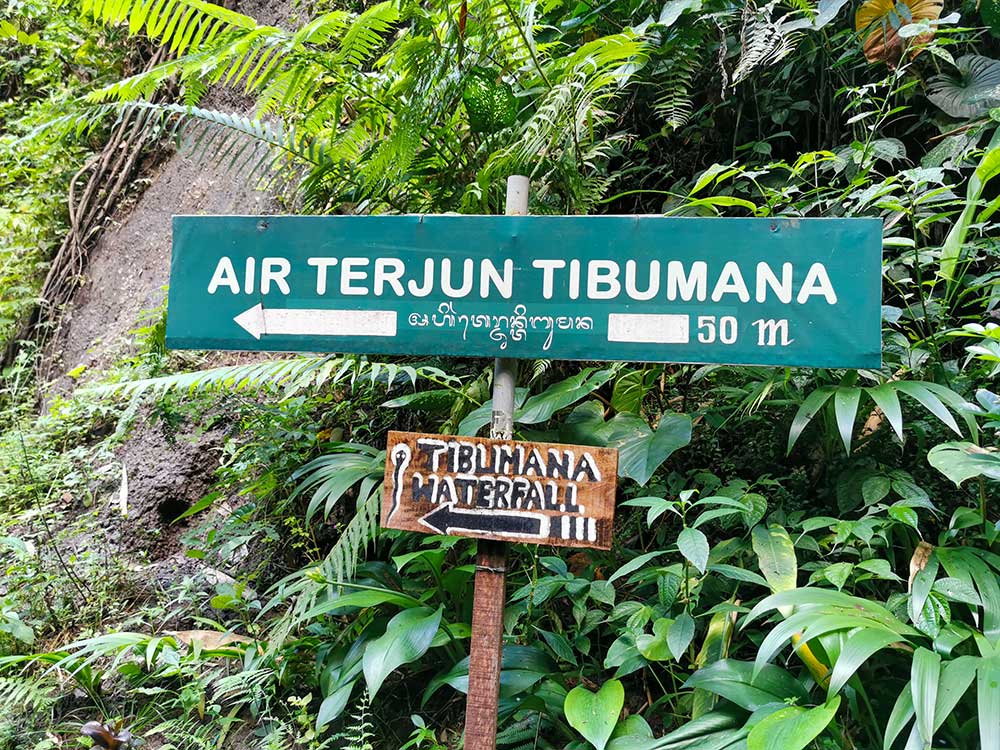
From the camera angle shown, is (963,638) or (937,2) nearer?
(963,638)

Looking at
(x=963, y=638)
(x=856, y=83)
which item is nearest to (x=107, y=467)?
(x=963, y=638)

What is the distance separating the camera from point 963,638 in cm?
170

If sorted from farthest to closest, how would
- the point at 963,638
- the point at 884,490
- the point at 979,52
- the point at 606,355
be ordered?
the point at 979,52
the point at 884,490
the point at 963,638
the point at 606,355

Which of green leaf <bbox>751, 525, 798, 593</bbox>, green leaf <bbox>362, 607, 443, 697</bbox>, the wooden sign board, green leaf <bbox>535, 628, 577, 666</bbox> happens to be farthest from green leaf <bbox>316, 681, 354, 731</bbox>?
green leaf <bbox>751, 525, 798, 593</bbox>

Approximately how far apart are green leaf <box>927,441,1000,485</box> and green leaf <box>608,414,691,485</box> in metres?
0.59

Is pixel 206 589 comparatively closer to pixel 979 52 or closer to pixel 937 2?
pixel 937 2

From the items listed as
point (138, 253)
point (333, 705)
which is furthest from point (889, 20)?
point (138, 253)

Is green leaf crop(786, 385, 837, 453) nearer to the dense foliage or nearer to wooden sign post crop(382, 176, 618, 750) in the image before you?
the dense foliage

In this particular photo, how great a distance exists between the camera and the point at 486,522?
1.56 metres

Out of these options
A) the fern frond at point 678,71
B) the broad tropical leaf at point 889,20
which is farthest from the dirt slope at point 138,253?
the broad tropical leaf at point 889,20

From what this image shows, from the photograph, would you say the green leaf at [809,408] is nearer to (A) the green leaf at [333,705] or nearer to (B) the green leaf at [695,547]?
(B) the green leaf at [695,547]

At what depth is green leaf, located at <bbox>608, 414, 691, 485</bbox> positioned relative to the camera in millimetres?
2066

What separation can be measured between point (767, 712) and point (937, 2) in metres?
2.52

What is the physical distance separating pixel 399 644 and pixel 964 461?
4.76 feet
